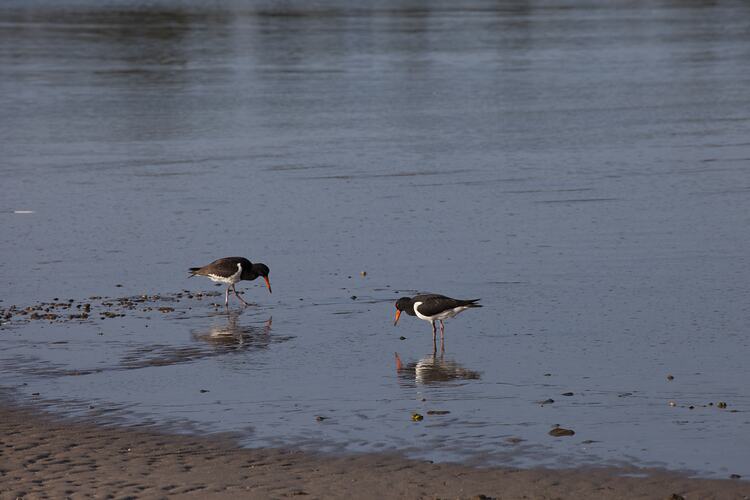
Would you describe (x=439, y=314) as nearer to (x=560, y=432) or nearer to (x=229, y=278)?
(x=229, y=278)

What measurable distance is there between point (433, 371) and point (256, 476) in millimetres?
3970

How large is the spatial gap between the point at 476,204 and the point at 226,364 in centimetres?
1090

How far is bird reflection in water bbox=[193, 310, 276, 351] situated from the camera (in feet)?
55.4

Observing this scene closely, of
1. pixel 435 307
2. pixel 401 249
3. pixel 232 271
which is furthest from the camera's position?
pixel 401 249

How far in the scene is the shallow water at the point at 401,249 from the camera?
13.9m

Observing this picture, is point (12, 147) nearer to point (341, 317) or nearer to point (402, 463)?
point (341, 317)

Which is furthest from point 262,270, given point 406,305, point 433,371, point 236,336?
point 433,371

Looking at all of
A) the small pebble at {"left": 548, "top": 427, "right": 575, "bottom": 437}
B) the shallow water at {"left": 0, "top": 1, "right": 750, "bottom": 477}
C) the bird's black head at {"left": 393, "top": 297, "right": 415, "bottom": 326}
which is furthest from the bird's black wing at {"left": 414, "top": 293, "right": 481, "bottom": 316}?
the small pebble at {"left": 548, "top": 427, "right": 575, "bottom": 437}

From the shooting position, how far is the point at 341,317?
59.6ft

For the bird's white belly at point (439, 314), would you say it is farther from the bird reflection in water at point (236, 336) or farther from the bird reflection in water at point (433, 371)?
the bird reflection in water at point (236, 336)

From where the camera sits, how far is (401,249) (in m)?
22.2

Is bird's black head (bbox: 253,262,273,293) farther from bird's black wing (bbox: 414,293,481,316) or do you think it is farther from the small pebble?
the small pebble

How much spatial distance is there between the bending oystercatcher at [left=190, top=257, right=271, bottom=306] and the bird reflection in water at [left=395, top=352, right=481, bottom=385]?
3.89m

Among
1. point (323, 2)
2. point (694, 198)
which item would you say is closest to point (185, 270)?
point (694, 198)
